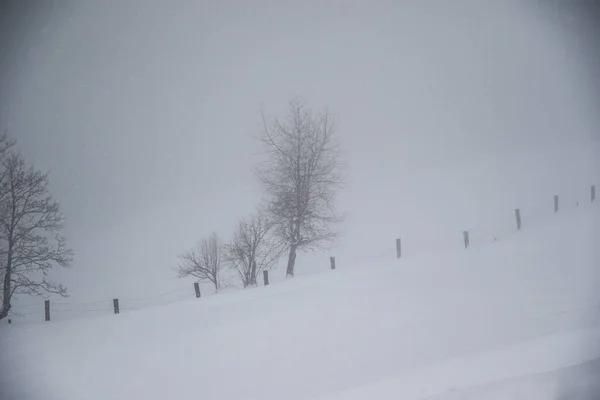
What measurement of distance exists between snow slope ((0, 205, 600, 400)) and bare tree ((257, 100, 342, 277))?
244 inches

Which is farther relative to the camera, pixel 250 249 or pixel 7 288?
pixel 250 249

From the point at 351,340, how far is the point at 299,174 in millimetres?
11024

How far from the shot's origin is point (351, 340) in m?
5.79

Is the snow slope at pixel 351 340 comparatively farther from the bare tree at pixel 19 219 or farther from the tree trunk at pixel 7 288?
the bare tree at pixel 19 219

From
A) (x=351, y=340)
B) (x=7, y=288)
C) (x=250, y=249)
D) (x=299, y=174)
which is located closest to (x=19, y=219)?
(x=7, y=288)

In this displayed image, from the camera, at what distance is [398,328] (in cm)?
601

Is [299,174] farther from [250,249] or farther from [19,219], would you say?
[19,219]

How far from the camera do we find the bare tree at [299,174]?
15945 millimetres

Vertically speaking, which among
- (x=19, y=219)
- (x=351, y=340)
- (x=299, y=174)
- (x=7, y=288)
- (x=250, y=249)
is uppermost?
(x=299, y=174)

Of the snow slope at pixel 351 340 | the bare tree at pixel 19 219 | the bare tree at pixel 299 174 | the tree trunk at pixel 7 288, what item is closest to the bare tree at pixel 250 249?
the bare tree at pixel 299 174

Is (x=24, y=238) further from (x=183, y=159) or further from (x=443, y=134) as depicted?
(x=183, y=159)

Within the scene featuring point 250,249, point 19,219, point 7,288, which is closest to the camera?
point 7,288

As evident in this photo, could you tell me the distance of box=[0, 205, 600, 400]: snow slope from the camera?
4410 mm

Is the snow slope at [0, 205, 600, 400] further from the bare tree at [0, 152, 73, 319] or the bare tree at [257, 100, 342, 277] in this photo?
the bare tree at [257, 100, 342, 277]
